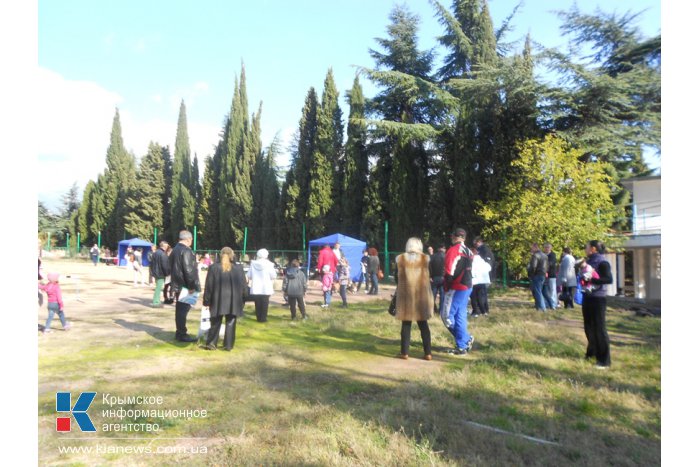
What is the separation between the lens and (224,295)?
6547 mm

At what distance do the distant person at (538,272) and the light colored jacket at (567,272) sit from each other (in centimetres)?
86

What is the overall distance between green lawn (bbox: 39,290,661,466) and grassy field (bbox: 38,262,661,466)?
0.02m

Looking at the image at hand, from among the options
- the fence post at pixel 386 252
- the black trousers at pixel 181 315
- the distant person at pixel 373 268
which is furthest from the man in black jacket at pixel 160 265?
the fence post at pixel 386 252

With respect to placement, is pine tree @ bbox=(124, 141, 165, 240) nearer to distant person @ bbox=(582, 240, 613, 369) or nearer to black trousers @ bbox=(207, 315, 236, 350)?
black trousers @ bbox=(207, 315, 236, 350)

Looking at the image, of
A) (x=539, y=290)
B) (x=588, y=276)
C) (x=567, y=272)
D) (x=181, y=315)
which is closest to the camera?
(x=588, y=276)

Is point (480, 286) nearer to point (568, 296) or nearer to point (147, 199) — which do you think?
point (568, 296)

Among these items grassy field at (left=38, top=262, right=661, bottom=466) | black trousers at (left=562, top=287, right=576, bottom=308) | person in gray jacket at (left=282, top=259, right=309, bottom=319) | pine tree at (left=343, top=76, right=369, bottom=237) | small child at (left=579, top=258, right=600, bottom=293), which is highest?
pine tree at (left=343, top=76, right=369, bottom=237)

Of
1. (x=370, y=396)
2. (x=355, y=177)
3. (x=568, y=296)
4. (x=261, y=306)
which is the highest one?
(x=355, y=177)

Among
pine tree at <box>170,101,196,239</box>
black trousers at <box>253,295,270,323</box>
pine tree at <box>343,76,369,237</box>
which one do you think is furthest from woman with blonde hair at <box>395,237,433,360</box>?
pine tree at <box>170,101,196,239</box>

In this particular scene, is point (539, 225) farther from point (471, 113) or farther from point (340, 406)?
point (340, 406)

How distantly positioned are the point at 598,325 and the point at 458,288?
6.09ft

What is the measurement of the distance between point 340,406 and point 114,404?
7.13 ft

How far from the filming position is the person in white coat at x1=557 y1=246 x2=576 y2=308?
38.1ft

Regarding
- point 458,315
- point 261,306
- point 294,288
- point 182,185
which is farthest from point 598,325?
point 182,185
